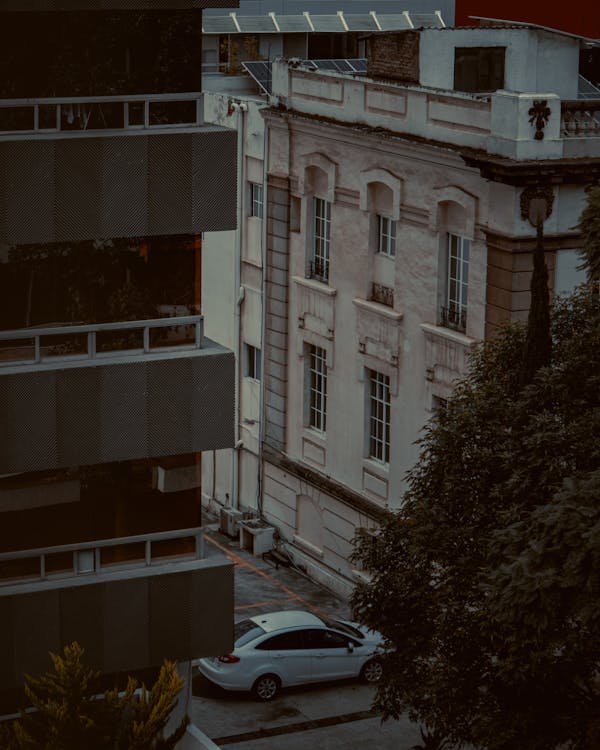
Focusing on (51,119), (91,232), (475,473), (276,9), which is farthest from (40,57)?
(276,9)

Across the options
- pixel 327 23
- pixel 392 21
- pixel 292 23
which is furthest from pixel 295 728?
pixel 392 21

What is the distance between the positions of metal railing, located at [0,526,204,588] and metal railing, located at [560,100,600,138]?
17543 mm

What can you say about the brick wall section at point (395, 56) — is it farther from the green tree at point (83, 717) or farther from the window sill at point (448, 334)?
the green tree at point (83, 717)

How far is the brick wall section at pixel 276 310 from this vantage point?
152 ft

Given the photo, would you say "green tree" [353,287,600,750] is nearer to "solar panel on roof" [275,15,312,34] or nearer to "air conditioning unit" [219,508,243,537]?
"air conditioning unit" [219,508,243,537]

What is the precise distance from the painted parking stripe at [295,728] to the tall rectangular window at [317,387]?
32.9ft

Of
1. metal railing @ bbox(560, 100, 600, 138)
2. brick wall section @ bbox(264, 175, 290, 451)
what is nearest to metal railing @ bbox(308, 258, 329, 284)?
brick wall section @ bbox(264, 175, 290, 451)

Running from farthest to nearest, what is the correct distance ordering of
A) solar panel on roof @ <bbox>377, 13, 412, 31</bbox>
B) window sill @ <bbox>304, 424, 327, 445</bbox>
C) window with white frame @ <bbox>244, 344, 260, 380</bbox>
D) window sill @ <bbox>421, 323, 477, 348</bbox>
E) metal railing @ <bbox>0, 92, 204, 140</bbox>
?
1. solar panel on roof @ <bbox>377, 13, 412, 31</bbox>
2. window with white frame @ <bbox>244, 344, 260, 380</bbox>
3. window sill @ <bbox>304, 424, 327, 445</bbox>
4. window sill @ <bbox>421, 323, 477, 348</bbox>
5. metal railing @ <bbox>0, 92, 204, 140</bbox>

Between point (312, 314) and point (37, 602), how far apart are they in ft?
80.4

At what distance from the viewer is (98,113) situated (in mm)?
21406

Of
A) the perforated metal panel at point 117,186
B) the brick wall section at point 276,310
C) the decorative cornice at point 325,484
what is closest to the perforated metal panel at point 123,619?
the perforated metal panel at point 117,186

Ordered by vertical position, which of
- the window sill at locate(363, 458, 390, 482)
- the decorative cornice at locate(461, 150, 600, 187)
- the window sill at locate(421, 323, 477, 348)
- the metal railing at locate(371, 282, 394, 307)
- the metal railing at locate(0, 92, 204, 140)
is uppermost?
the metal railing at locate(0, 92, 204, 140)

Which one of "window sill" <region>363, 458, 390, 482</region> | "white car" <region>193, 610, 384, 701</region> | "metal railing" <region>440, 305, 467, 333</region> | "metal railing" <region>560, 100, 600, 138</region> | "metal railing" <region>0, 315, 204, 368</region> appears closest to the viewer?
"metal railing" <region>0, 315, 204, 368</region>

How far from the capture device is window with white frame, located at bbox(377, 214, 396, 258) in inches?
1651
